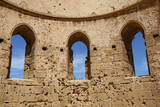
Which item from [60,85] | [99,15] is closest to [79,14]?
[99,15]

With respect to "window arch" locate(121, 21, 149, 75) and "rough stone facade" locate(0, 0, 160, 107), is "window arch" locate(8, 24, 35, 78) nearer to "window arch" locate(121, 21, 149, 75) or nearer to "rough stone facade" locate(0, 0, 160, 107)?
"rough stone facade" locate(0, 0, 160, 107)

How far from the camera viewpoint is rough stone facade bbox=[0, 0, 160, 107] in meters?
7.00

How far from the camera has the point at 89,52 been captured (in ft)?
29.7

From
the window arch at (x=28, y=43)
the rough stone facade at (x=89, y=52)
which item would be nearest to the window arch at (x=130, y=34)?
the rough stone facade at (x=89, y=52)

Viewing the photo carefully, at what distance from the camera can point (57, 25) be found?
8945mm

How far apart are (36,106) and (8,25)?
4088 millimetres

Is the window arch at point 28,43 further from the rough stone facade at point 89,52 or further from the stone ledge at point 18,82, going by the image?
the stone ledge at point 18,82

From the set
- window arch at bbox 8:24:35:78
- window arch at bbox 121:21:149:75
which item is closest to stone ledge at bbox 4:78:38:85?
window arch at bbox 8:24:35:78

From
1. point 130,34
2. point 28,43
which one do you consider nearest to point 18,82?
point 28,43

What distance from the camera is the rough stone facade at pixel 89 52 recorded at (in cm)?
700

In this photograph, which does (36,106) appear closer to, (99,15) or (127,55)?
(127,55)

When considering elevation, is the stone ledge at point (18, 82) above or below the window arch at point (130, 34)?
below

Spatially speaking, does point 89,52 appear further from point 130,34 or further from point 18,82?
point 18,82

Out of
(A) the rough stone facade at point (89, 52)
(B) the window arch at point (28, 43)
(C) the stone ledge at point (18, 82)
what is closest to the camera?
(C) the stone ledge at point (18, 82)
